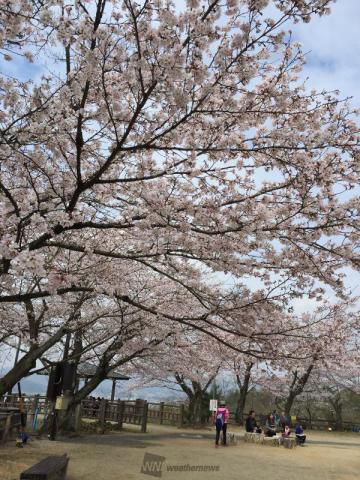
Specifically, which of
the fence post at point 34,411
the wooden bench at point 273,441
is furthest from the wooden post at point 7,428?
the wooden bench at point 273,441

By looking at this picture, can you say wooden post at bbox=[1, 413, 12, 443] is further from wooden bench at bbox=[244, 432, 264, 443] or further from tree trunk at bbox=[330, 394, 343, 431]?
tree trunk at bbox=[330, 394, 343, 431]

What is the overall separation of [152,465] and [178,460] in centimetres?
97

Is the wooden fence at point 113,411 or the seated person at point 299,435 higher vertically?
the wooden fence at point 113,411

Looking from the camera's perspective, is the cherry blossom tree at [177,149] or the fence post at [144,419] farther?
the fence post at [144,419]

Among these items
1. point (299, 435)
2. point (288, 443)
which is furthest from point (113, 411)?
point (299, 435)

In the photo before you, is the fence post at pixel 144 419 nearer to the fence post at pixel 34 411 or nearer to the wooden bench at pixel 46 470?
the fence post at pixel 34 411

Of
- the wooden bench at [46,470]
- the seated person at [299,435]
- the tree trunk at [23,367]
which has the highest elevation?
the tree trunk at [23,367]

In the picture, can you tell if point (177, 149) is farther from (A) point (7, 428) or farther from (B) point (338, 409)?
(B) point (338, 409)

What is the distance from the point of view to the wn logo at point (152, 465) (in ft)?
28.2

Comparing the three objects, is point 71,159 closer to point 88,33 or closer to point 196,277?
point 88,33

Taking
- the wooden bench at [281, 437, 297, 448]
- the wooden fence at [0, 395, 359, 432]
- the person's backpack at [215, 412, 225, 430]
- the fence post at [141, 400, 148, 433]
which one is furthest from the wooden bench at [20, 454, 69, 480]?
the fence post at [141, 400, 148, 433]

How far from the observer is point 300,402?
34.3 metres

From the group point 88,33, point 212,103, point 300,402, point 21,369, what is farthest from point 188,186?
point 300,402

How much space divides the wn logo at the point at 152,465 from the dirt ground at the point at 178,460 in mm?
78
